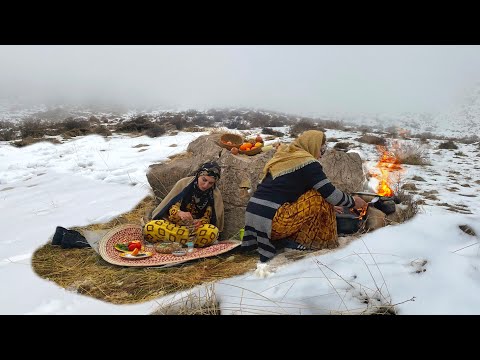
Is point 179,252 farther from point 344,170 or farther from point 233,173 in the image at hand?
point 344,170

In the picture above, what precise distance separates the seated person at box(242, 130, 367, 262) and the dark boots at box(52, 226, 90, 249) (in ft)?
6.72

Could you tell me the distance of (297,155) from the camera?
370 cm

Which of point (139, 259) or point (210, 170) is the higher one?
point (210, 170)

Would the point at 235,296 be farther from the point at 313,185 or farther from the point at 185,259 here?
the point at 313,185

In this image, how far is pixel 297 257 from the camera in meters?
3.51

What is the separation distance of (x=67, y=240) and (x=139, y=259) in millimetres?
1059

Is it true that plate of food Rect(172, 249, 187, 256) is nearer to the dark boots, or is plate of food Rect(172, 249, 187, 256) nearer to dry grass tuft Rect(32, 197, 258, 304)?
dry grass tuft Rect(32, 197, 258, 304)

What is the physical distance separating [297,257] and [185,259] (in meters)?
1.15

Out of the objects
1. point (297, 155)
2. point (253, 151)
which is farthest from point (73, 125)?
point (297, 155)

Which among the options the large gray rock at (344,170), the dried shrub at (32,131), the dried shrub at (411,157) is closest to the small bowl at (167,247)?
the large gray rock at (344,170)

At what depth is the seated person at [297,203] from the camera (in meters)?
3.67

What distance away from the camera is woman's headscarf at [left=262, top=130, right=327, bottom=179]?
367 centimetres

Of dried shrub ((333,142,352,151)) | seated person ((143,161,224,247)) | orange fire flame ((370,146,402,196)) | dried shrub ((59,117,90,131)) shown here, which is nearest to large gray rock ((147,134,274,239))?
seated person ((143,161,224,247))

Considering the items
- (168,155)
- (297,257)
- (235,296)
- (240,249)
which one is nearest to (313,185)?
(297,257)
